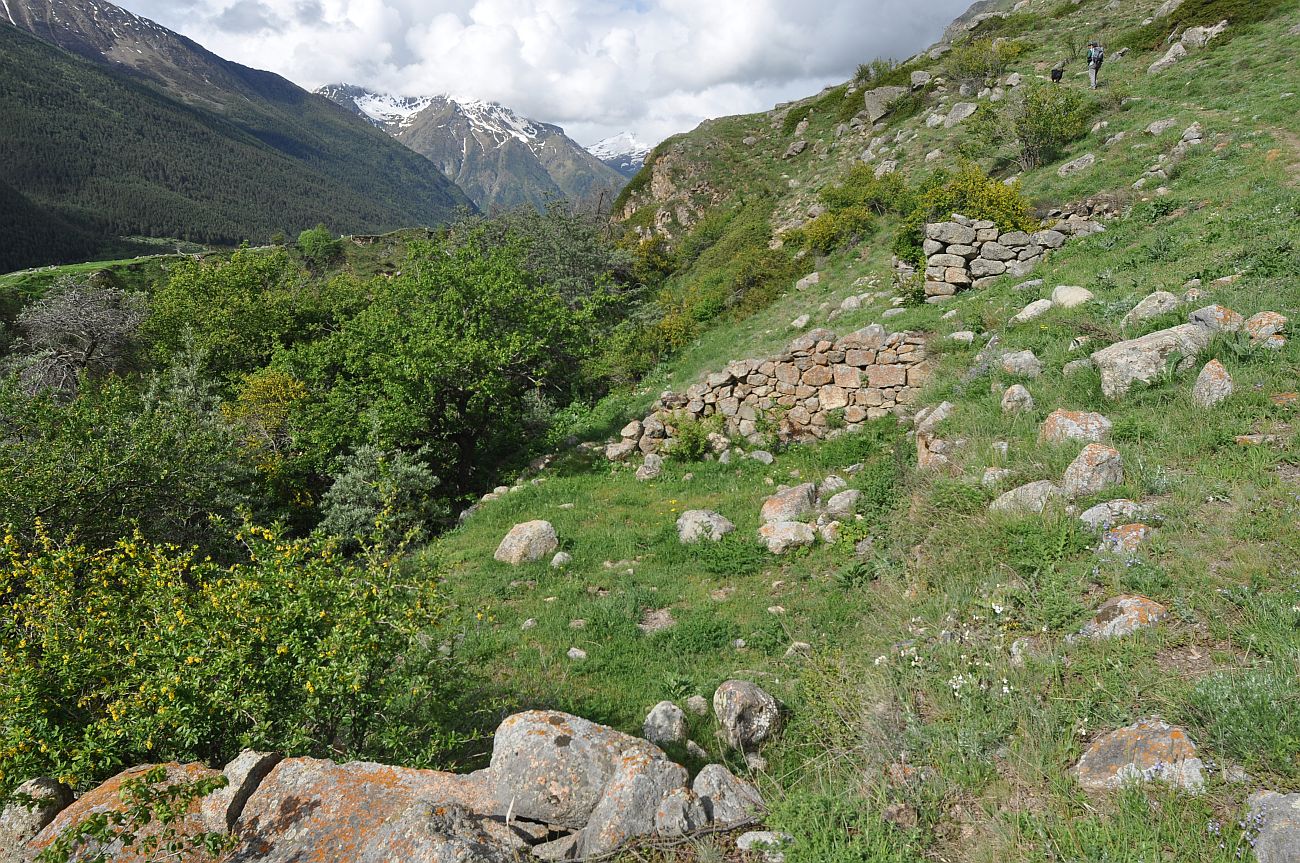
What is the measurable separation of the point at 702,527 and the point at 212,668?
6779 millimetres

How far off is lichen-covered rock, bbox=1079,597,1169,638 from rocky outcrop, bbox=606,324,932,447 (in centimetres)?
700

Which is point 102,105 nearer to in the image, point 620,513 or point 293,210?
point 293,210

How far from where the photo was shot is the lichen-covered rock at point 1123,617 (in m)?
4.12

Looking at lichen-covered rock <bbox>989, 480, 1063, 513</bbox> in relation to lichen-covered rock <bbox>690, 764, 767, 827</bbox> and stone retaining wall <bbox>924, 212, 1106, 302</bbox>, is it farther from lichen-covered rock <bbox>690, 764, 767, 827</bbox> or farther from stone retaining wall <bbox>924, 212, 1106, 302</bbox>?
stone retaining wall <bbox>924, 212, 1106, 302</bbox>

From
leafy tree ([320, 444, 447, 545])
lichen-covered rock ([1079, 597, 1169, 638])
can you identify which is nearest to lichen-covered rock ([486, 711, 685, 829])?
lichen-covered rock ([1079, 597, 1169, 638])

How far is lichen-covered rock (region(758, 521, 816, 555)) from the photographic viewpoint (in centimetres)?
858

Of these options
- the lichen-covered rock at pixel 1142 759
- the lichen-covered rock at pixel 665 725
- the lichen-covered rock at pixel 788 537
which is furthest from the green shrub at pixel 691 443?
the lichen-covered rock at pixel 1142 759

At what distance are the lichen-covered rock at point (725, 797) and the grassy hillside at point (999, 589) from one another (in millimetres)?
189

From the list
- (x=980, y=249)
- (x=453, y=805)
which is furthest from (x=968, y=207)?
(x=453, y=805)

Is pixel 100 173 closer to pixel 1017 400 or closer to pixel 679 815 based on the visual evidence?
pixel 1017 400

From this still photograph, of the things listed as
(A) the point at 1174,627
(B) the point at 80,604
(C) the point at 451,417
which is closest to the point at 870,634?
(A) the point at 1174,627

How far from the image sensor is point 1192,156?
13.8 metres

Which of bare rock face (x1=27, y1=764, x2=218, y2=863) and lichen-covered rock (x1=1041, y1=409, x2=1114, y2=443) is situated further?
lichen-covered rock (x1=1041, y1=409, x2=1114, y2=443)

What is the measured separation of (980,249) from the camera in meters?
14.1
